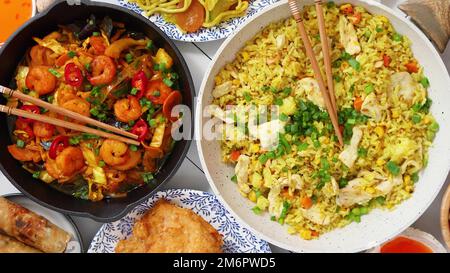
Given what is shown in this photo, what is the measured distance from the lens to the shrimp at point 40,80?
2.82 metres

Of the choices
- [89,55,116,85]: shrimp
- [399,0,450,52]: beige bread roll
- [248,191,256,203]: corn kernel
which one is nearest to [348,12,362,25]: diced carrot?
[399,0,450,52]: beige bread roll

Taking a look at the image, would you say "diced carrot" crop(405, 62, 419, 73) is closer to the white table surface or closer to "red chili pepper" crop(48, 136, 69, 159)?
the white table surface

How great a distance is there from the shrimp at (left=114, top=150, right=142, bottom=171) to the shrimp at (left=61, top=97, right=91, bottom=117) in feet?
Result: 1.05

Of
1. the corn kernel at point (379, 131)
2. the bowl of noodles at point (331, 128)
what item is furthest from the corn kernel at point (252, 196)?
the corn kernel at point (379, 131)

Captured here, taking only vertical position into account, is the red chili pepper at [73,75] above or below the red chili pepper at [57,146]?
above

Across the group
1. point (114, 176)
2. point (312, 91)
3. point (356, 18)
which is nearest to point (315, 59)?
point (312, 91)

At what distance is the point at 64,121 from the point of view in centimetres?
274

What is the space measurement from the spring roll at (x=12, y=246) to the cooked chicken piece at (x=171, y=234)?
0.53m

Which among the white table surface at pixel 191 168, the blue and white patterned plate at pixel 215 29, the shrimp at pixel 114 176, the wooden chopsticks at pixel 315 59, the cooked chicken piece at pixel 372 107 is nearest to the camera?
the wooden chopsticks at pixel 315 59

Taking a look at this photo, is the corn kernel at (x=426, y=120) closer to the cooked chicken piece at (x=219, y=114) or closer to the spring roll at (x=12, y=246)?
the cooked chicken piece at (x=219, y=114)

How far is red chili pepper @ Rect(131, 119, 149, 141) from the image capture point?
9.23 ft

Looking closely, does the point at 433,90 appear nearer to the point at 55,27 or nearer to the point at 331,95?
the point at 331,95
